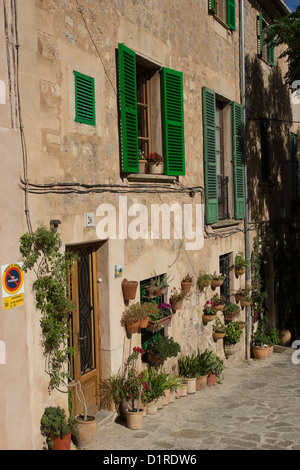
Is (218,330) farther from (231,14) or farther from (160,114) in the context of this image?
(231,14)

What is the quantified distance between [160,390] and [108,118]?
3.82 meters

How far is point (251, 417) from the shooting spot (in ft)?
24.3

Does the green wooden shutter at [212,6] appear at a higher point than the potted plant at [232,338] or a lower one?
higher

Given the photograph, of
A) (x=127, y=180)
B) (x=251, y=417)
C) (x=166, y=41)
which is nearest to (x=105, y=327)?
(x=127, y=180)

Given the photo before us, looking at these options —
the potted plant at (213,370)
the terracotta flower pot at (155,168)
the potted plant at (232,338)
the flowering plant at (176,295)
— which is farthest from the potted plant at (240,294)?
the terracotta flower pot at (155,168)

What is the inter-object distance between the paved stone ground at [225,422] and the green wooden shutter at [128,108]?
3438mm

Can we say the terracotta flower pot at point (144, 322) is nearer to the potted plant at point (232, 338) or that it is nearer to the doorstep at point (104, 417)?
the doorstep at point (104, 417)

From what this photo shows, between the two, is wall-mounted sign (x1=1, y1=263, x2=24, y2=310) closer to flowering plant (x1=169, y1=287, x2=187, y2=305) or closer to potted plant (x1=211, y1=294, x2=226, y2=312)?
flowering plant (x1=169, y1=287, x2=187, y2=305)

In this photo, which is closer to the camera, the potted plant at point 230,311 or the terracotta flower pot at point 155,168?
the terracotta flower pot at point 155,168

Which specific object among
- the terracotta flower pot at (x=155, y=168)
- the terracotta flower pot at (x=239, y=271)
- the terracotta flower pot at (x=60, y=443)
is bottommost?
the terracotta flower pot at (x=60, y=443)

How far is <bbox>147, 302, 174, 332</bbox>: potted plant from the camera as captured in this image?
24.2 feet

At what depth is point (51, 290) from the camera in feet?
17.8

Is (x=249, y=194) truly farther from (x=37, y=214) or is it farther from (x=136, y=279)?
(x=37, y=214)

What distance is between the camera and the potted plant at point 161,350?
24.6ft
